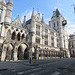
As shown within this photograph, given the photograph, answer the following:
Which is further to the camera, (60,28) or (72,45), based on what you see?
(72,45)

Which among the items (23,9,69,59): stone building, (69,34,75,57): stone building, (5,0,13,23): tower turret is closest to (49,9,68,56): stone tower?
(23,9,69,59): stone building

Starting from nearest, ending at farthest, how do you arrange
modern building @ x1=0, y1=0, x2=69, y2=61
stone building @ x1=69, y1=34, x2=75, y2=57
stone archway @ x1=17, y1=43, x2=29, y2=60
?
1. modern building @ x1=0, y1=0, x2=69, y2=61
2. stone archway @ x1=17, y1=43, x2=29, y2=60
3. stone building @ x1=69, y1=34, x2=75, y2=57

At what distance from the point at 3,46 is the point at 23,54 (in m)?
9.42

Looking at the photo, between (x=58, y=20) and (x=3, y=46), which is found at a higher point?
(x=58, y=20)

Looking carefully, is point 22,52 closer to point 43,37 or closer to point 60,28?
point 43,37

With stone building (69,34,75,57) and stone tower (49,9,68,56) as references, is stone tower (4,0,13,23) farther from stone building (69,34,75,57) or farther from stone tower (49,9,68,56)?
stone building (69,34,75,57)

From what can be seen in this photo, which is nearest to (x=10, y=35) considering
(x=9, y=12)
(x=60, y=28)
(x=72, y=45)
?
(x=9, y=12)

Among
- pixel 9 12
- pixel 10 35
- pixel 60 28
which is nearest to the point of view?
pixel 10 35

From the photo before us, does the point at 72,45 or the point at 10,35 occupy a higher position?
the point at 10,35

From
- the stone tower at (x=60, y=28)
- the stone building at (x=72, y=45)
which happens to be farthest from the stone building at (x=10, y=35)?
the stone building at (x=72, y=45)

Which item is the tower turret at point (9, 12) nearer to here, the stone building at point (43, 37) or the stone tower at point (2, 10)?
the stone tower at point (2, 10)

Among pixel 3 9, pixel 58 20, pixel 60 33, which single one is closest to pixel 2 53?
pixel 3 9

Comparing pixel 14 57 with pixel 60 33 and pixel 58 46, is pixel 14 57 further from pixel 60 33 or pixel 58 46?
pixel 60 33

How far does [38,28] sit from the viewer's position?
40.0 m
